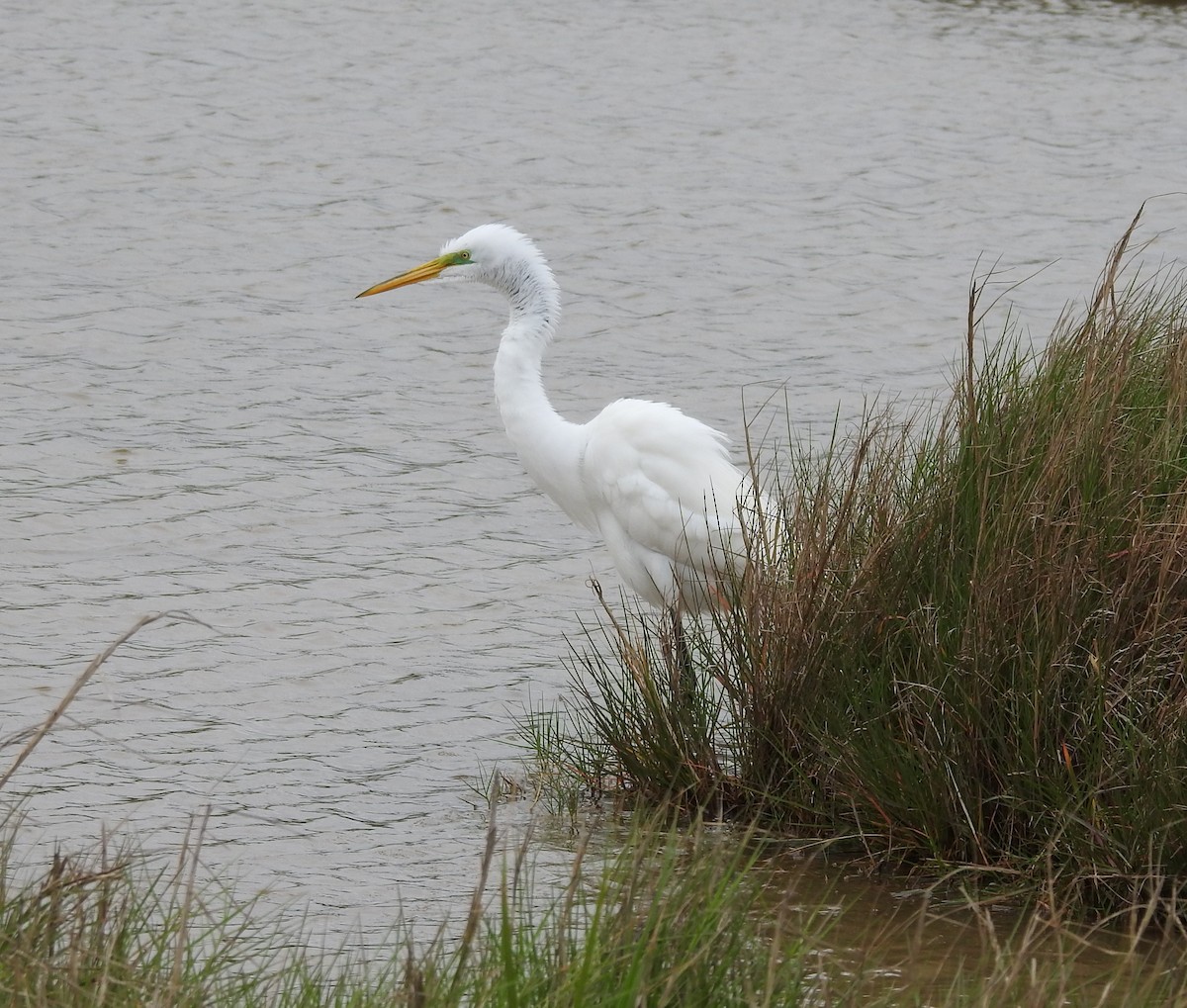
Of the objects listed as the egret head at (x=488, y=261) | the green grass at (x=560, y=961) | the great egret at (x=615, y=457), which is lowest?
the green grass at (x=560, y=961)

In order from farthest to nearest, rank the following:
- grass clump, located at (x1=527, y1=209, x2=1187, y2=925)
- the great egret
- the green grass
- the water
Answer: the great egret < the water < grass clump, located at (x1=527, y1=209, x2=1187, y2=925) < the green grass

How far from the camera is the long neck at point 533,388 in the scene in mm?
5301

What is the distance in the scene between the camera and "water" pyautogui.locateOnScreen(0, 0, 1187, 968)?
15.9ft

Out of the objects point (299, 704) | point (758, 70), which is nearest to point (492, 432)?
point (299, 704)

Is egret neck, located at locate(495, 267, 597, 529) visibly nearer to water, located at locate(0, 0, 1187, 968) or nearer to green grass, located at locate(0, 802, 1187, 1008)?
water, located at locate(0, 0, 1187, 968)

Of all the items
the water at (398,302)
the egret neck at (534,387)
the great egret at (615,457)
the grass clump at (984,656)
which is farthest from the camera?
the egret neck at (534,387)

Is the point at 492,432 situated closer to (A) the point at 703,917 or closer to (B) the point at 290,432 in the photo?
(B) the point at 290,432

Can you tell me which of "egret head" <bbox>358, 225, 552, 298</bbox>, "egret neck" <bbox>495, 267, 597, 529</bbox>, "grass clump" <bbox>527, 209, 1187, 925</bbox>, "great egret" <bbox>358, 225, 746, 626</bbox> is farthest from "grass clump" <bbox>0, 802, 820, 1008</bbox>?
"egret head" <bbox>358, 225, 552, 298</bbox>

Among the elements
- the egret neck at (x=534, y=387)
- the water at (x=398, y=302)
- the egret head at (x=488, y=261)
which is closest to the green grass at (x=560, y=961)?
the water at (x=398, y=302)

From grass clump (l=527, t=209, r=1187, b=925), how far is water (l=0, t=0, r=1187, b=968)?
2.44 ft

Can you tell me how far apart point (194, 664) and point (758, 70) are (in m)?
10.1

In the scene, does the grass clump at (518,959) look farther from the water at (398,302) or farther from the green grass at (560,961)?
the water at (398,302)

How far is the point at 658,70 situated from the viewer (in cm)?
1404

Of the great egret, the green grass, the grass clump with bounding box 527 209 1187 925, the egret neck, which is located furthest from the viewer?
the egret neck
